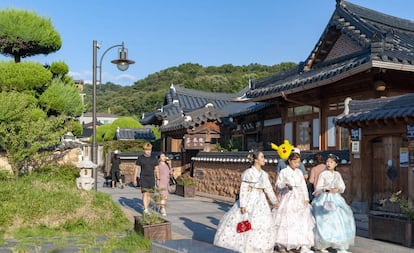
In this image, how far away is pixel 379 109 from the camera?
10.6m

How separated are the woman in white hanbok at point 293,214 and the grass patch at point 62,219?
2.26 metres

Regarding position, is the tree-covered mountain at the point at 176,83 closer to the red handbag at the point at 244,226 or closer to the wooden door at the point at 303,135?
the wooden door at the point at 303,135

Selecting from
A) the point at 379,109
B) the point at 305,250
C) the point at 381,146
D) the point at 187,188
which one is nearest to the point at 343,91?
the point at 381,146

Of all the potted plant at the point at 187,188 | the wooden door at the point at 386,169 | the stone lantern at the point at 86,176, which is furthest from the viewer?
the potted plant at the point at 187,188

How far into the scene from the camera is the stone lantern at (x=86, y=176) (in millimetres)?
13586

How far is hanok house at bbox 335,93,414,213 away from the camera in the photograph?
990 cm

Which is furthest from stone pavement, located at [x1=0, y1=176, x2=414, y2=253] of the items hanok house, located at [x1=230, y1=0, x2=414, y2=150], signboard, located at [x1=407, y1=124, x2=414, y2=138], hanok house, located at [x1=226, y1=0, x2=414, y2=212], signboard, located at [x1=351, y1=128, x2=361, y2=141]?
hanok house, located at [x1=230, y1=0, x2=414, y2=150]

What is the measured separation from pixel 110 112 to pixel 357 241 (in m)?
80.2

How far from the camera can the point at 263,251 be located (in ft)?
23.8

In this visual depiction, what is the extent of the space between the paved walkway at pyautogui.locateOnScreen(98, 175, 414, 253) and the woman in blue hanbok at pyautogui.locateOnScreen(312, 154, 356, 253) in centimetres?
56

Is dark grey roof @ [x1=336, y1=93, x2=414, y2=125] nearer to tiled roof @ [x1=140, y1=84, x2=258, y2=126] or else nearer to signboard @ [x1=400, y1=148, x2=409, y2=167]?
signboard @ [x1=400, y1=148, x2=409, y2=167]

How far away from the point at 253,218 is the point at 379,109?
483 centimetres

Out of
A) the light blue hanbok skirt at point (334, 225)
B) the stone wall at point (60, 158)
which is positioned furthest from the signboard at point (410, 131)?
the stone wall at point (60, 158)

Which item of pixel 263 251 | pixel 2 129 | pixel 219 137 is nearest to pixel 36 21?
pixel 2 129
